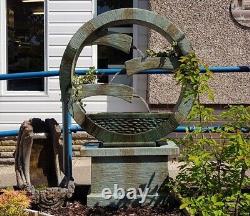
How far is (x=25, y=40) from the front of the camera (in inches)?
323

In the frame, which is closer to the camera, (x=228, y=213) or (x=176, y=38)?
(x=228, y=213)

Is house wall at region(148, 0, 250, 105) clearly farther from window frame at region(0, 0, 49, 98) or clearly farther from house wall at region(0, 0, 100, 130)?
window frame at region(0, 0, 49, 98)

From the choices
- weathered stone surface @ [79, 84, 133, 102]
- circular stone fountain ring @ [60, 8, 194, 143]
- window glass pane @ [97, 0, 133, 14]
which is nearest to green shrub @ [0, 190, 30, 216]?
circular stone fountain ring @ [60, 8, 194, 143]

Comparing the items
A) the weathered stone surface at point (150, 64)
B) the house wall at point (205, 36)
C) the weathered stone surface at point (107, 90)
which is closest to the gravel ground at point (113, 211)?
the weathered stone surface at point (107, 90)

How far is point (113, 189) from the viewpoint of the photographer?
4836 mm

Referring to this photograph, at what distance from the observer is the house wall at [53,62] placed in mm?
7902

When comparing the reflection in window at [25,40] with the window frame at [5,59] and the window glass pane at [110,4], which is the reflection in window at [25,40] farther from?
the window glass pane at [110,4]

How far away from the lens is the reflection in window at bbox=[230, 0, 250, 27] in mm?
7641

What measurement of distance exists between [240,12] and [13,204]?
186 inches

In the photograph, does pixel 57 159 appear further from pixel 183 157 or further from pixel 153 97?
pixel 153 97

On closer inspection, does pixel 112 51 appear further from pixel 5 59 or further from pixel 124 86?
pixel 124 86

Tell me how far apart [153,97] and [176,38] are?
2.95 meters

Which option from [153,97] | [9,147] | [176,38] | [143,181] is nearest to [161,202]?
[143,181]

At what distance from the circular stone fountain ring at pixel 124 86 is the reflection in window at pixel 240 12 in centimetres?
308
